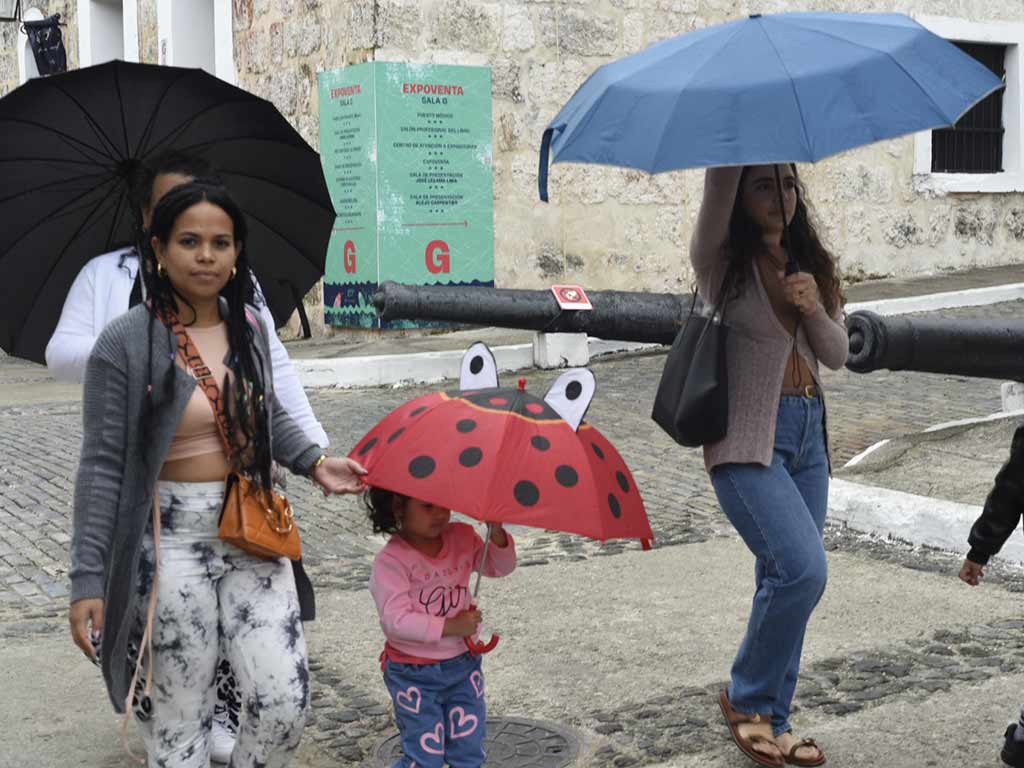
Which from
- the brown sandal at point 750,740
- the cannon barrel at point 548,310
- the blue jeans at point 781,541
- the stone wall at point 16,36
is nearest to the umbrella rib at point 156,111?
the blue jeans at point 781,541

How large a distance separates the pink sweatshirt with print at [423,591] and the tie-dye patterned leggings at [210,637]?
250mm

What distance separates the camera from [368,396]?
34.9 ft

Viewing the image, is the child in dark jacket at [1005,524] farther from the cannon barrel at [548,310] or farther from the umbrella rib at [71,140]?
the cannon barrel at [548,310]

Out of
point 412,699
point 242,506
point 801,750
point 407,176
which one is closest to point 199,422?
point 242,506

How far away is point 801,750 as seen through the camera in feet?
12.5

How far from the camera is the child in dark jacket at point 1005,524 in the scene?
3.68m

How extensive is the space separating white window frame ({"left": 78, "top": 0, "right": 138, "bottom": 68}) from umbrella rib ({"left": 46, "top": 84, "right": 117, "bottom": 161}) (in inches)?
549

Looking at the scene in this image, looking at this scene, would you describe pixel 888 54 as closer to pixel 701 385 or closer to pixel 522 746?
pixel 701 385

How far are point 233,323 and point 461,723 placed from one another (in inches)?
40.7

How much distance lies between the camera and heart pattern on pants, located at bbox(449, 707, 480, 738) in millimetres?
3344

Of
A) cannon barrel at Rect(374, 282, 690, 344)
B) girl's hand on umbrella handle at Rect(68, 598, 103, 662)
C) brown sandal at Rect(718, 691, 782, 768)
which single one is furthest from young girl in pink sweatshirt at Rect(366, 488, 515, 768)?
cannon barrel at Rect(374, 282, 690, 344)

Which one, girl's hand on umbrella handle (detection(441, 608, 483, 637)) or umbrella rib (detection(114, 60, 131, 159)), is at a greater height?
umbrella rib (detection(114, 60, 131, 159))

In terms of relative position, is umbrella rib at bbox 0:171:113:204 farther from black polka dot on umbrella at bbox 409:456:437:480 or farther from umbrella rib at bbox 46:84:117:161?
black polka dot on umbrella at bbox 409:456:437:480

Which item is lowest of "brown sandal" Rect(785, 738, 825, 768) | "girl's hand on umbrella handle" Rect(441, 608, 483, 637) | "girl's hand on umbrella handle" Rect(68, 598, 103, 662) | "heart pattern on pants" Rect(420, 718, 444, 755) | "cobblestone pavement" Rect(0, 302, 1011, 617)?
"cobblestone pavement" Rect(0, 302, 1011, 617)
